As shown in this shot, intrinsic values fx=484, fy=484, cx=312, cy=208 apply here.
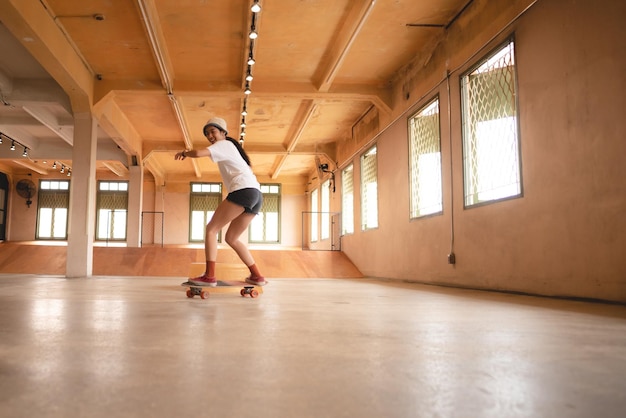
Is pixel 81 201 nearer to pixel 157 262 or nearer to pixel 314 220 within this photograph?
pixel 157 262

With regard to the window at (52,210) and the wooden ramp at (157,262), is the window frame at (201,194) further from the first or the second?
the wooden ramp at (157,262)

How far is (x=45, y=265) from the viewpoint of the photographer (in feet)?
36.2

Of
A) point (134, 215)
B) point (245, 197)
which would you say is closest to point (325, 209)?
point (134, 215)

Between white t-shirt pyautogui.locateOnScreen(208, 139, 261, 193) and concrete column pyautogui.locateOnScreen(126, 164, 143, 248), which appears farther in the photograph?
concrete column pyautogui.locateOnScreen(126, 164, 143, 248)

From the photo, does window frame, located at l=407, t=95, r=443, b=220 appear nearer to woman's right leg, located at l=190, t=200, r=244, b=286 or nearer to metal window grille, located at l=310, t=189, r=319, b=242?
woman's right leg, located at l=190, t=200, r=244, b=286

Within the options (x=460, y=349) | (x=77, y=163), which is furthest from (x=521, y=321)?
(x=77, y=163)

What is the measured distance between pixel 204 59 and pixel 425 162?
4.35 meters

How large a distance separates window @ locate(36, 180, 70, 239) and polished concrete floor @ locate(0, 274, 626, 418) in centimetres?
2006

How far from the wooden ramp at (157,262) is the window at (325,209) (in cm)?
333

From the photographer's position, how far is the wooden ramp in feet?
35.5

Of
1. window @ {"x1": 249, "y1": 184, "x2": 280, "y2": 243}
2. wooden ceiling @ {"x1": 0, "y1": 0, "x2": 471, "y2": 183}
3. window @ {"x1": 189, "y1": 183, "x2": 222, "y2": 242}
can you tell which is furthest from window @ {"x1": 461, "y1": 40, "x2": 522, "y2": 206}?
window @ {"x1": 189, "y1": 183, "x2": 222, "y2": 242}

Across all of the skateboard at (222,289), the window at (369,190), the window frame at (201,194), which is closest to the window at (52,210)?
the window frame at (201,194)

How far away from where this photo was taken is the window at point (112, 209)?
2078 cm

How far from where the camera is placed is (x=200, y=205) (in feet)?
70.2
